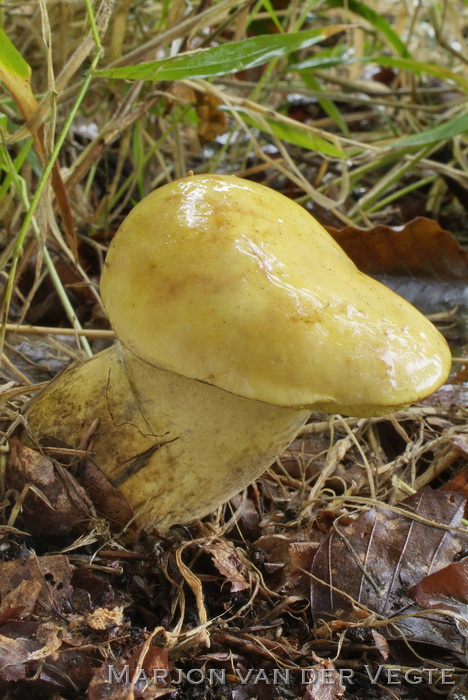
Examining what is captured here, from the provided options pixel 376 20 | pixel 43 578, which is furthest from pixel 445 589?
pixel 376 20

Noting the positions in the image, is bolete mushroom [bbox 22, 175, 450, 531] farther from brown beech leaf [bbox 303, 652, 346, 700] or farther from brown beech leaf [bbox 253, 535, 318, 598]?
brown beech leaf [bbox 303, 652, 346, 700]

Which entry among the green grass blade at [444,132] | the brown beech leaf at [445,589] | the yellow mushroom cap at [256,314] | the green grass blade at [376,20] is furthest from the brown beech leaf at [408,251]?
the brown beech leaf at [445,589]

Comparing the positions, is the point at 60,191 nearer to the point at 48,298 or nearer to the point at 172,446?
the point at 48,298

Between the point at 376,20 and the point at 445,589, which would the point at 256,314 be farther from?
the point at 376,20

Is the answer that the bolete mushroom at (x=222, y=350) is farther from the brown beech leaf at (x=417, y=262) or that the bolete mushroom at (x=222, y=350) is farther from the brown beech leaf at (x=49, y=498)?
the brown beech leaf at (x=417, y=262)

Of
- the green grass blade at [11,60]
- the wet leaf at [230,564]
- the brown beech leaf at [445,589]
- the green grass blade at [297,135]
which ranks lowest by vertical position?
the brown beech leaf at [445,589]

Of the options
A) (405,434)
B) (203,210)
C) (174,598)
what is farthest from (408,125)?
(174,598)
